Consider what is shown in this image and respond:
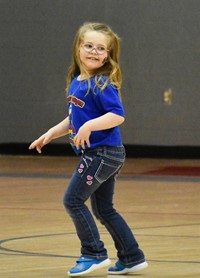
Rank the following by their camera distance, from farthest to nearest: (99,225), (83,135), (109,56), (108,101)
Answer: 1. (99,225)
2. (109,56)
3. (108,101)
4. (83,135)

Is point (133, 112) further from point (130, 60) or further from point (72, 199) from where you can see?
point (72, 199)

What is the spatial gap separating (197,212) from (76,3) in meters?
6.67

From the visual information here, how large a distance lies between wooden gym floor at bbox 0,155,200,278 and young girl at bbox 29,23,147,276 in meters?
0.14

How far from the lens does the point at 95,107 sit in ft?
15.3

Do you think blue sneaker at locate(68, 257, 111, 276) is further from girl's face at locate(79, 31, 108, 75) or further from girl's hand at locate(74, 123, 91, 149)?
girl's face at locate(79, 31, 108, 75)

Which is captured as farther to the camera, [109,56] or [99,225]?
[99,225]

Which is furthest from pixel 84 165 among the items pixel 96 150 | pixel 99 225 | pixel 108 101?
pixel 99 225

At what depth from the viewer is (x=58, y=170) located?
11.8 meters

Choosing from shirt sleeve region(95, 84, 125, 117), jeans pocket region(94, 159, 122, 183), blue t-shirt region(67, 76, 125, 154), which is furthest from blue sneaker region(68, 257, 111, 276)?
shirt sleeve region(95, 84, 125, 117)

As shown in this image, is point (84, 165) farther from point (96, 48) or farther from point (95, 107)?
point (96, 48)

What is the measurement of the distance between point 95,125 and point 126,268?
2.62 feet

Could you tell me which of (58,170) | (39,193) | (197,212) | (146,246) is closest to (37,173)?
(58,170)

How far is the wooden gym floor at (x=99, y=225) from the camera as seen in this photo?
5105 mm

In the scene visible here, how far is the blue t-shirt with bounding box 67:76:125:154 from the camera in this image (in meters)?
4.62
